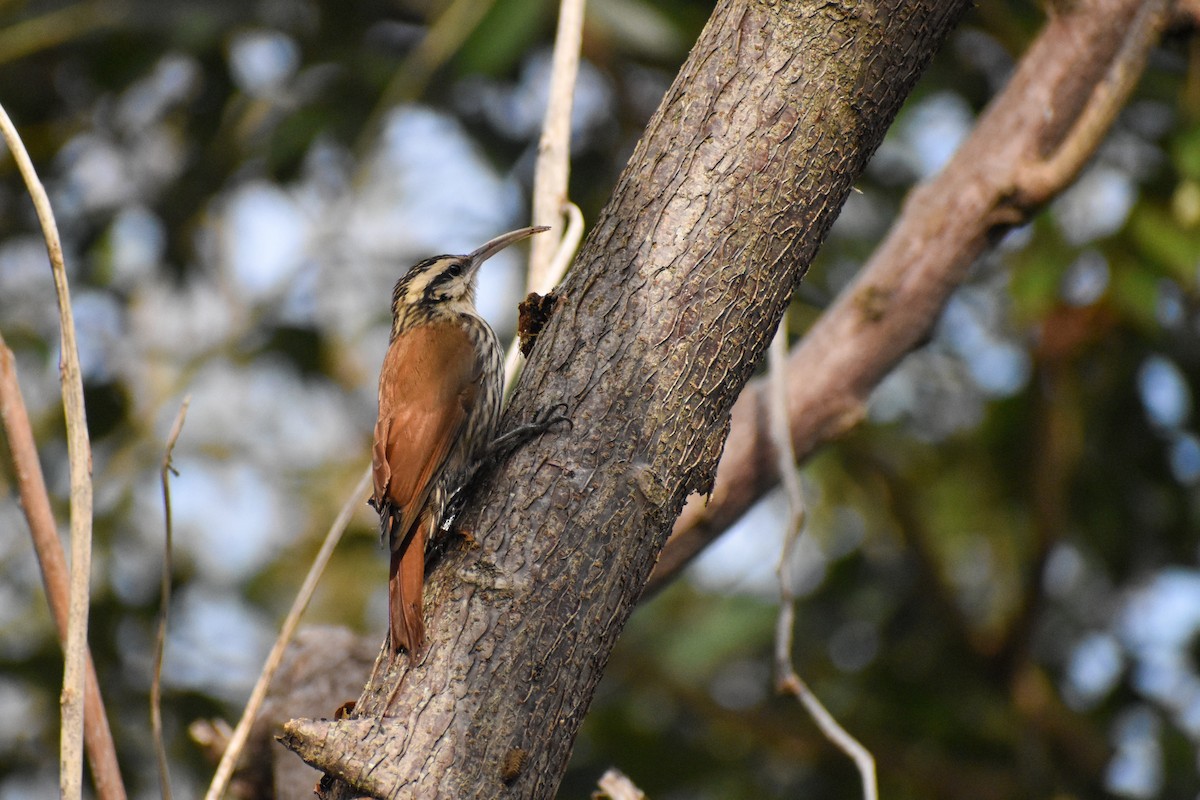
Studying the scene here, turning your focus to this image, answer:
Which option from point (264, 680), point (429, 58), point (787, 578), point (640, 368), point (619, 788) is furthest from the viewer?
point (429, 58)

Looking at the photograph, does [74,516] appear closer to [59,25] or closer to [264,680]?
[264,680]

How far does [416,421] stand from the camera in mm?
2750

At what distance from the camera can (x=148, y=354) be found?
5.96 metres

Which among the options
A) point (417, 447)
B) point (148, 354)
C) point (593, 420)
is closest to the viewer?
point (593, 420)

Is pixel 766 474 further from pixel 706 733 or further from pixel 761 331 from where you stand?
pixel 706 733

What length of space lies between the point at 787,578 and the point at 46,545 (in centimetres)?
140

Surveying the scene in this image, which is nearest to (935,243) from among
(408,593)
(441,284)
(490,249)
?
(490,249)

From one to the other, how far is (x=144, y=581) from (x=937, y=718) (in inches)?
122

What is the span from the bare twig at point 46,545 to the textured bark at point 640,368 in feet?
1.70

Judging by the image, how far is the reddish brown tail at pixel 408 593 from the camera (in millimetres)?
1654

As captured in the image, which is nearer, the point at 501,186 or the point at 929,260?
the point at 929,260

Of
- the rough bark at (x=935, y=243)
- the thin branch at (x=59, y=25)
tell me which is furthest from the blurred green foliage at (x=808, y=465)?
the rough bark at (x=935, y=243)

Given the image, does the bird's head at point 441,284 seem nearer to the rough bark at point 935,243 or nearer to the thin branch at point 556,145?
the thin branch at point 556,145

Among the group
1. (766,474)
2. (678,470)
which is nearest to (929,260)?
(766,474)
